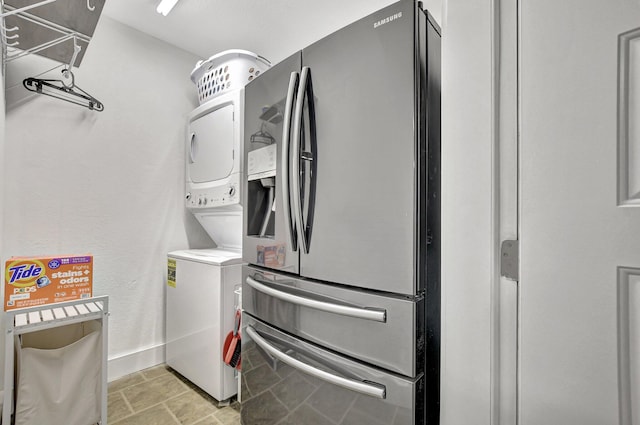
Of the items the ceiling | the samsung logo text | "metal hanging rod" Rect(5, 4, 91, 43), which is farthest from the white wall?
the samsung logo text

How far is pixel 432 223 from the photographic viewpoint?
963 mm

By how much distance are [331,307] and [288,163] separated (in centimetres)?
57

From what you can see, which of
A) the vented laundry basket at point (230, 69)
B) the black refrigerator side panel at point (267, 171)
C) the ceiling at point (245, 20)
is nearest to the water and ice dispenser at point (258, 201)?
the black refrigerator side panel at point (267, 171)

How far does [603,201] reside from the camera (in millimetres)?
587

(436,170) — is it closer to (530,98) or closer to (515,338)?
(530,98)

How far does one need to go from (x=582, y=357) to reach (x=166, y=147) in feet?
8.76

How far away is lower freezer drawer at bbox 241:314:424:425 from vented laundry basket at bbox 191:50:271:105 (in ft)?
5.24

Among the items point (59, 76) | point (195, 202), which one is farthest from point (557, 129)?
point (59, 76)

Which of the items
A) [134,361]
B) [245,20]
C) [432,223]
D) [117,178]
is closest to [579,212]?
[432,223]

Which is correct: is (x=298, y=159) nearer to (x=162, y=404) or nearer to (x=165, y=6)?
(x=165, y=6)

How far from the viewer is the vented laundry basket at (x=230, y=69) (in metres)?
2.02

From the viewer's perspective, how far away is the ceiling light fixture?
5.86 ft

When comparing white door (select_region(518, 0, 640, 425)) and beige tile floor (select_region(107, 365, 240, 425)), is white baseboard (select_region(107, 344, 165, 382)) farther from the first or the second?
white door (select_region(518, 0, 640, 425))

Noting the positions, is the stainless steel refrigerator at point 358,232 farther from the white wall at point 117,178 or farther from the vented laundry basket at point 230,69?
the white wall at point 117,178
